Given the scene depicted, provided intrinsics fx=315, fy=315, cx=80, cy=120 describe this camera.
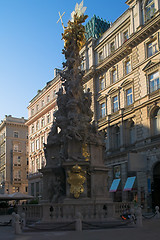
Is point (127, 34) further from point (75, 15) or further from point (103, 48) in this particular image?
point (75, 15)

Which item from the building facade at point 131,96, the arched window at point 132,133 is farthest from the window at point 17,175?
the arched window at point 132,133

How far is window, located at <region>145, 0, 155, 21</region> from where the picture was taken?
35.4m

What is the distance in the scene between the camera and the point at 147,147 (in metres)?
33.3

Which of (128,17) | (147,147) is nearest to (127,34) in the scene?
(128,17)

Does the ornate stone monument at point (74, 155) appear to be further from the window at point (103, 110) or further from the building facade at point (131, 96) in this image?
the window at point (103, 110)

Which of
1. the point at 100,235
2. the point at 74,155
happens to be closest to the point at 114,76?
the point at 74,155

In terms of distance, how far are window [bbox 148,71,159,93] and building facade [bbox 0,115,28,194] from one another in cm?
5540

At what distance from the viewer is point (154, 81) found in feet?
112

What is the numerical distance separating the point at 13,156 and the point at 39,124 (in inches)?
816

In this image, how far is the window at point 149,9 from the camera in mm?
35375

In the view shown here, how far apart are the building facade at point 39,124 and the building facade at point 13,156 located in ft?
51.5

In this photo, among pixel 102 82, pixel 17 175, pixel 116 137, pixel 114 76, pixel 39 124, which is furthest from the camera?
pixel 17 175

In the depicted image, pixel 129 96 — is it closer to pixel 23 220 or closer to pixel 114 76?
pixel 114 76

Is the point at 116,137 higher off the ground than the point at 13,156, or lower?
higher
